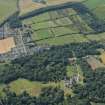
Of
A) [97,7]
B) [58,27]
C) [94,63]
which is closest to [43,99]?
[94,63]

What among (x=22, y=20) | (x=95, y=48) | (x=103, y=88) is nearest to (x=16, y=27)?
(x=22, y=20)

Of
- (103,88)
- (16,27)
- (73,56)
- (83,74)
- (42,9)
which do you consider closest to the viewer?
(103,88)

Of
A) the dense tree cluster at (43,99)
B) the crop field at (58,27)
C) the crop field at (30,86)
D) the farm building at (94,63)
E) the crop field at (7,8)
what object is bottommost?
the dense tree cluster at (43,99)

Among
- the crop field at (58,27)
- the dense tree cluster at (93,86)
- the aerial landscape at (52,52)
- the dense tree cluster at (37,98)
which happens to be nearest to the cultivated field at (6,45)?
the aerial landscape at (52,52)

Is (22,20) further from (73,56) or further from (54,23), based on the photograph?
(73,56)

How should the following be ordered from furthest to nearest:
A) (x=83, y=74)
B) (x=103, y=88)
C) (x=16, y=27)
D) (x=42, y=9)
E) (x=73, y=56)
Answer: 1. (x=42, y=9)
2. (x=16, y=27)
3. (x=73, y=56)
4. (x=83, y=74)
5. (x=103, y=88)

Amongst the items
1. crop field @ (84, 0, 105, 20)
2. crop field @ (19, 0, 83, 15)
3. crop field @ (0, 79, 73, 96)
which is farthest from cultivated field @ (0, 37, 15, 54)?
crop field @ (84, 0, 105, 20)

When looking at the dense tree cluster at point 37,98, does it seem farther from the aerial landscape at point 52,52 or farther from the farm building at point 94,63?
the farm building at point 94,63

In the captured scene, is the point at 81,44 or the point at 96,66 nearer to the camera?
the point at 96,66
